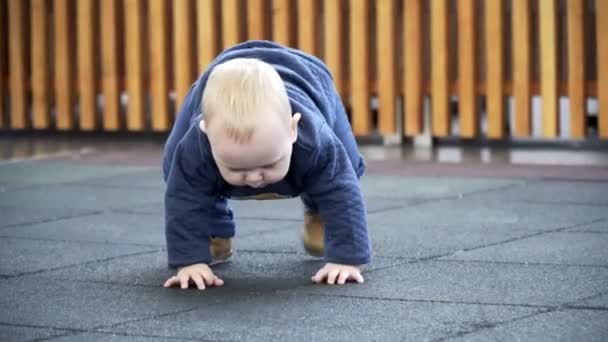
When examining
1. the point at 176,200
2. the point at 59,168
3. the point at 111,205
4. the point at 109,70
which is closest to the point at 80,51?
the point at 109,70

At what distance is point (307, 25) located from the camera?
5598 millimetres

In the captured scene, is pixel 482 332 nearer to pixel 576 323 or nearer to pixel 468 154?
pixel 576 323

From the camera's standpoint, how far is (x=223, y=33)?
19.2ft

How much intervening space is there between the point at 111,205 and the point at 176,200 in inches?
51.7

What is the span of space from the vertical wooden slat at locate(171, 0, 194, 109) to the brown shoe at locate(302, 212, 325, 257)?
3.23m

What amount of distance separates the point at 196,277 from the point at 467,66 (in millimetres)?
3187

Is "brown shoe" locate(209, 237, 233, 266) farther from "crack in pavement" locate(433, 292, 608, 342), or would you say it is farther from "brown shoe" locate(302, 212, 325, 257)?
"crack in pavement" locate(433, 292, 608, 342)

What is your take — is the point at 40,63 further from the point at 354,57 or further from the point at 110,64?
→ the point at 354,57

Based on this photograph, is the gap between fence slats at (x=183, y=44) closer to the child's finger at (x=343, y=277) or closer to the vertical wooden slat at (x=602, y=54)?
the vertical wooden slat at (x=602, y=54)

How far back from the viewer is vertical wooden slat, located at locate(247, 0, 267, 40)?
5.68 meters

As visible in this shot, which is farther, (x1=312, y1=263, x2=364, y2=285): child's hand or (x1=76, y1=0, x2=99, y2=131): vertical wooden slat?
(x1=76, y1=0, x2=99, y2=131): vertical wooden slat

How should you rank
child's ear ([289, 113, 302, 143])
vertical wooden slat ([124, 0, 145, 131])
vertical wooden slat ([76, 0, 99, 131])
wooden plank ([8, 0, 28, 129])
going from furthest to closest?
wooden plank ([8, 0, 28, 129]) → vertical wooden slat ([76, 0, 99, 131]) → vertical wooden slat ([124, 0, 145, 131]) → child's ear ([289, 113, 302, 143])

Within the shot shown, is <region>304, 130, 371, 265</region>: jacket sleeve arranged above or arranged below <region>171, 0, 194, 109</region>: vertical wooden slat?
below

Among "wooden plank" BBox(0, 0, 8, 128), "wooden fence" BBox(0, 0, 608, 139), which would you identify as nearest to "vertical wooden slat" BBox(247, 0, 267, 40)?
"wooden fence" BBox(0, 0, 608, 139)
